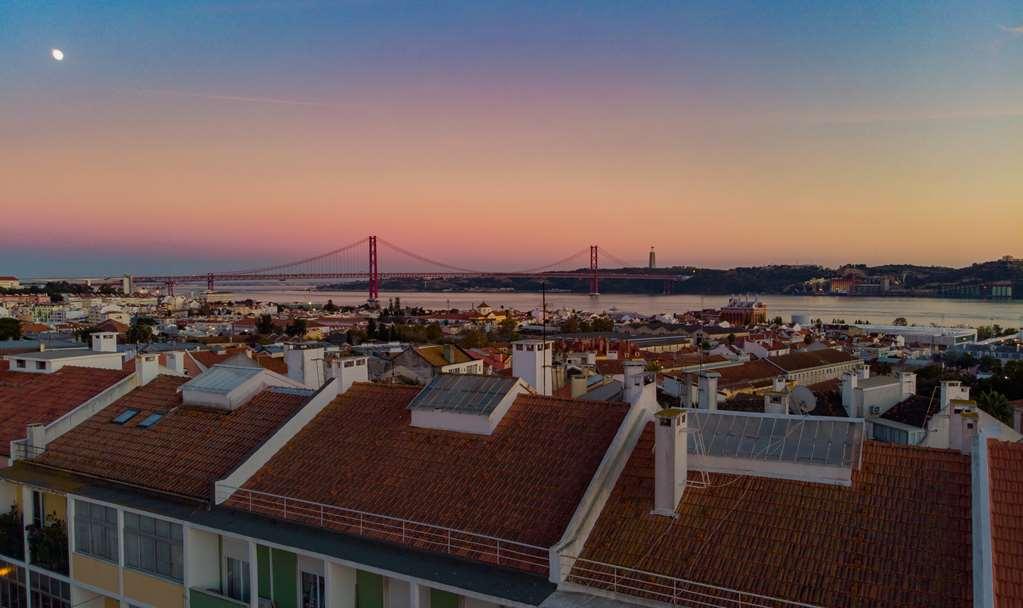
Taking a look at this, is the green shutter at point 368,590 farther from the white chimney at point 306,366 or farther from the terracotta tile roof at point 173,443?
the white chimney at point 306,366

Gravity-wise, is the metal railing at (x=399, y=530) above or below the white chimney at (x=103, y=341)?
below

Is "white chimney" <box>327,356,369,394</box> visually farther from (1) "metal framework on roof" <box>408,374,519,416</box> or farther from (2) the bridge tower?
(2) the bridge tower

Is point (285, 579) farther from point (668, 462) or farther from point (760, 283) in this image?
point (760, 283)

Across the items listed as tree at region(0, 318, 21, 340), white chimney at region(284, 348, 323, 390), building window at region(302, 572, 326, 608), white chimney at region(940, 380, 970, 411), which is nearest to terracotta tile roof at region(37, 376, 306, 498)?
building window at region(302, 572, 326, 608)

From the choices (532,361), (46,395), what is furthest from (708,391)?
(46,395)

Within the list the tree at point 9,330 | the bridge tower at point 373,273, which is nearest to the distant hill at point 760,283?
the bridge tower at point 373,273

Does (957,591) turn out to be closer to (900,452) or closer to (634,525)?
(900,452)

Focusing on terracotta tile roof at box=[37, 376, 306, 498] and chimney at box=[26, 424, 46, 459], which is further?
chimney at box=[26, 424, 46, 459]
